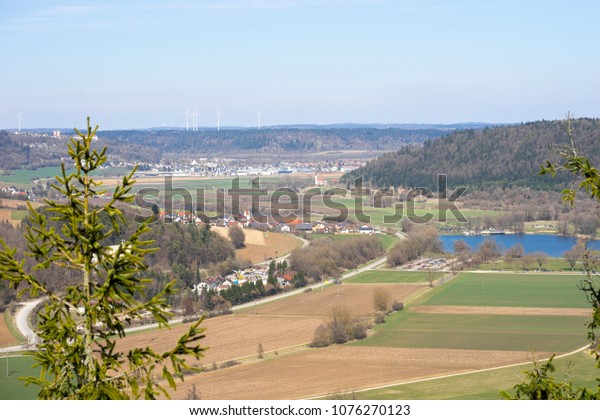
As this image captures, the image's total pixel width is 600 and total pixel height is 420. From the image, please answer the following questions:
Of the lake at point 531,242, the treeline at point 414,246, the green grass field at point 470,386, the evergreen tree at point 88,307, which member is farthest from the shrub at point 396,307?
the evergreen tree at point 88,307

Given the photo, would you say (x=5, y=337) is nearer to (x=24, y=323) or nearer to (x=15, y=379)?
(x=24, y=323)

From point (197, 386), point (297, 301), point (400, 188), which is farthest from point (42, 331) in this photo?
point (400, 188)

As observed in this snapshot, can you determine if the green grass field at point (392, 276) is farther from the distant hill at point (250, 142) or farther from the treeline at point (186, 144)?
the distant hill at point (250, 142)

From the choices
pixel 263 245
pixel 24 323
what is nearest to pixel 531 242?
pixel 263 245

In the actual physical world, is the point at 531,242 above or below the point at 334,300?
above

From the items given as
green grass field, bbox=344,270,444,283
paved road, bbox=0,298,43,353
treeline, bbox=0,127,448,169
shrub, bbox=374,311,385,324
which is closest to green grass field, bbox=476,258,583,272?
green grass field, bbox=344,270,444,283
